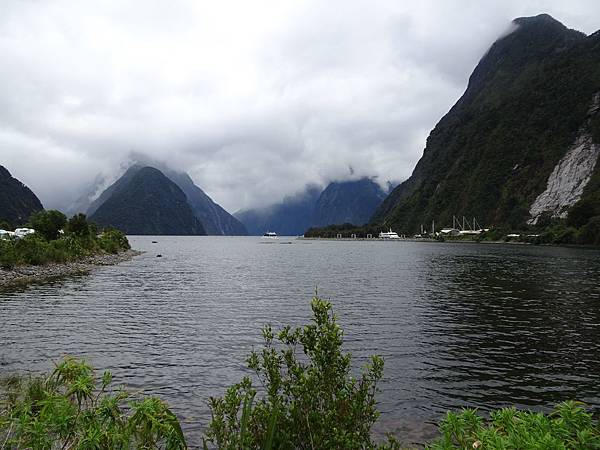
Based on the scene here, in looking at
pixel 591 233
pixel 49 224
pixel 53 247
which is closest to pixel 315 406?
pixel 53 247

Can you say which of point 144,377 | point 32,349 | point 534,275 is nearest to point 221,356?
point 144,377

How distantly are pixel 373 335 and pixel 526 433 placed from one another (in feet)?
69.8

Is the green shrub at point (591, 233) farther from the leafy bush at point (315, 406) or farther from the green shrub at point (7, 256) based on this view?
the leafy bush at point (315, 406)

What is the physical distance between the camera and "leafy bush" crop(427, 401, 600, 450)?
271 inches

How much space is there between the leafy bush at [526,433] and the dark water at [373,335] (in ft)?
20.9

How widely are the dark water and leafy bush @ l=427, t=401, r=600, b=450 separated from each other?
20.9 feet

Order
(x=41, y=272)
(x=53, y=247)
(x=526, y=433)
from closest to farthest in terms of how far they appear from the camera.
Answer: (x=526, y=433), (x=41, y=272), (x=53, y=247)

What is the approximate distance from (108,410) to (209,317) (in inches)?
1064

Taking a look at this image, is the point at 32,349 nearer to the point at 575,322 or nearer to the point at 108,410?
the point at 108,410

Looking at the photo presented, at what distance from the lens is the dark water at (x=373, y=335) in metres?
18.0

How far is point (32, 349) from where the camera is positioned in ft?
78.8

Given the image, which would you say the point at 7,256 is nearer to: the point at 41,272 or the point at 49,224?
the point at 41,272

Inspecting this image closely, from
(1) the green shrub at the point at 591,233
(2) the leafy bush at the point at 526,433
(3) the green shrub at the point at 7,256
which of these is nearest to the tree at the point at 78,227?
(3) the green shrub at the point at 7,256

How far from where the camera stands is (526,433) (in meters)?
7.01
